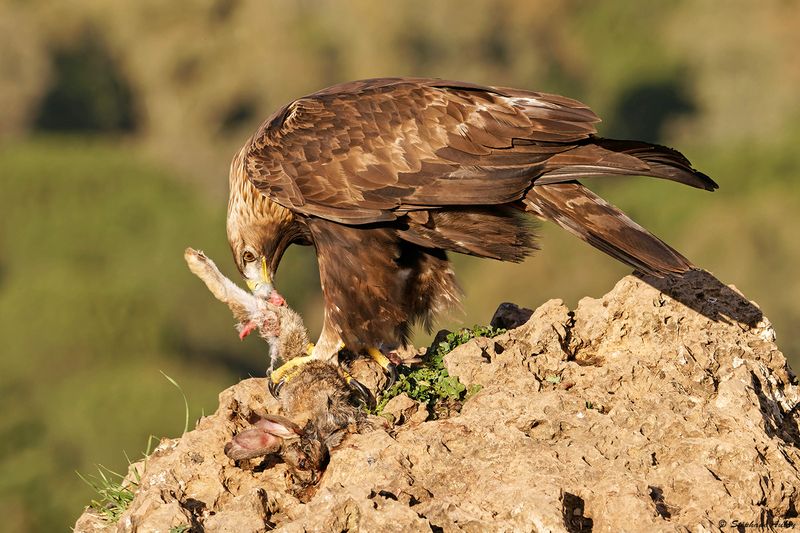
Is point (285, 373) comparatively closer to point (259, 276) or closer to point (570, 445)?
point (259, 276)

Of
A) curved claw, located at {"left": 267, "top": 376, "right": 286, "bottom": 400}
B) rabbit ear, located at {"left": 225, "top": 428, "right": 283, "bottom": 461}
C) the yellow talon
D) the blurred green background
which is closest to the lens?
rabbit ear, located at {"left": 225, "top": 428, "right": 283, "bottom": 461}

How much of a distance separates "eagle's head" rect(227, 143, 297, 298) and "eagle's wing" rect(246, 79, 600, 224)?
318 mm

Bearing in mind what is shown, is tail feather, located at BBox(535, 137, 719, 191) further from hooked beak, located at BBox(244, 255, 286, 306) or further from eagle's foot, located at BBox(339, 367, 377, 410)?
hooked beak, located at BBox(244, 255, 286, 306)

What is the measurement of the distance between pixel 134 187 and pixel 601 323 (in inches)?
2034

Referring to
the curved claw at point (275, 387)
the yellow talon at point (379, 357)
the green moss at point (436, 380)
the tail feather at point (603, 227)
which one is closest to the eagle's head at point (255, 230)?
the yellow talon at point (379, 357)

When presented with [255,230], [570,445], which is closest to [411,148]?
[255,230]

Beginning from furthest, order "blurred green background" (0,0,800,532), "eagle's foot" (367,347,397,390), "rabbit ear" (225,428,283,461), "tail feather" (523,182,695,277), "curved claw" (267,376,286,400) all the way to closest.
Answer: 1. "blurred green background" (0,0,800,532)
2. "eagle's foot" (367,347,397,390)
3. "curved claw" (267,376,286,400)
4. "tail feather" (523,182,695,277)
5. "rabbit ear" (225,428,283,461)

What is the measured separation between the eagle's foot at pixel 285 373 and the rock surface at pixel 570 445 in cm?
8

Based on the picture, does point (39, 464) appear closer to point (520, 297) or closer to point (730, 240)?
point (520, 297)

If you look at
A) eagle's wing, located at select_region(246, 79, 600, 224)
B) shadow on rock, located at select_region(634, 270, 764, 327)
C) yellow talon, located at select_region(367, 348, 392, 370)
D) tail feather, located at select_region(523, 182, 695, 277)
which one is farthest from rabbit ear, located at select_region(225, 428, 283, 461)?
shadow on rock, located at select_region(634, 270, 764, 327)

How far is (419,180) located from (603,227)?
1254mm

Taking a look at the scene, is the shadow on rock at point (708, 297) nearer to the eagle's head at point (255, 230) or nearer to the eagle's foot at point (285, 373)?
the eagle's foot at point (285, 373)

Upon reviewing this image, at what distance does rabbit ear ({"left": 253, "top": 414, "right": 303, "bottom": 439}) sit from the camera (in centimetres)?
644

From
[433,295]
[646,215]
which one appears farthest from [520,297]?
[433,295]
